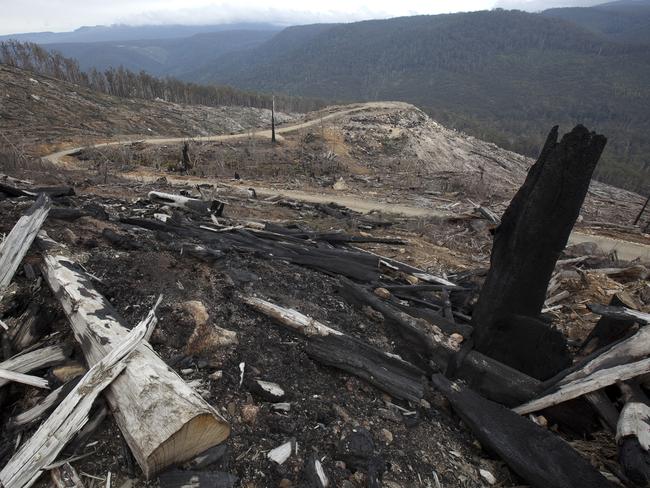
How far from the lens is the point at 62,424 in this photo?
8.07 ft

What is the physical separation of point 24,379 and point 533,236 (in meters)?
4.59

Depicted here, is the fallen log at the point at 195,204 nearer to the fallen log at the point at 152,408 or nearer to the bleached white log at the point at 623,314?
the fallen log at the point at 152,408

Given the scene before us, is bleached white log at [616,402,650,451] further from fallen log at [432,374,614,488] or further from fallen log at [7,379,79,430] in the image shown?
fallen log at [7,379,79,430]

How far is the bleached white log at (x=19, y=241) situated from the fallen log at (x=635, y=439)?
557 cm

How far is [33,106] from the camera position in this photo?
113 ft

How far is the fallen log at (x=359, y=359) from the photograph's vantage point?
3545mm

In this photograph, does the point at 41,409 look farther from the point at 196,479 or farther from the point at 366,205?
the point at 366,205

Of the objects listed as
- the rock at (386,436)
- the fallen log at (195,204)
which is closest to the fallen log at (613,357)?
the rock at (386,436)

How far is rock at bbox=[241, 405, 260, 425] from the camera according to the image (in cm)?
288

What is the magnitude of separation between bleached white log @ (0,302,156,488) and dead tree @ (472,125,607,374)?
3.51 metres

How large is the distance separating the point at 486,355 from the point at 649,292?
4018 millimetres

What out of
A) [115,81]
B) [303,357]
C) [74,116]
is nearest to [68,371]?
[303,357]

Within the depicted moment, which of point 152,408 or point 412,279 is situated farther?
point 412,279

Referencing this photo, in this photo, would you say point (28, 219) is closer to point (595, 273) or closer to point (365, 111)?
point (595, 273)
